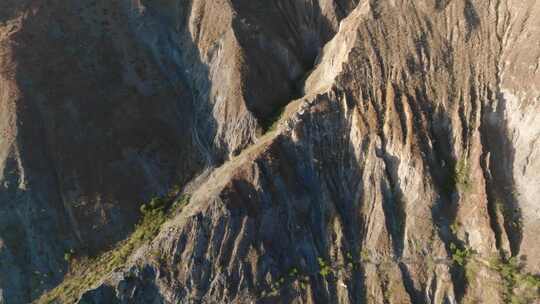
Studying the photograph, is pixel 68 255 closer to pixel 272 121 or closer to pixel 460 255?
pixel 272 121

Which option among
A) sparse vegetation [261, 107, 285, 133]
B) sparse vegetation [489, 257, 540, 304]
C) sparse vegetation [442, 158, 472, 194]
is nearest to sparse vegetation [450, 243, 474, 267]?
sparse vegetation [489, 257, 540, 304]

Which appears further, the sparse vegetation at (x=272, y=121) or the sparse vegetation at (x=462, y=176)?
the sparse vegetation at (x=272, y=121)

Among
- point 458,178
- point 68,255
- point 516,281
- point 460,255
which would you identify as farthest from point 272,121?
point 516,281

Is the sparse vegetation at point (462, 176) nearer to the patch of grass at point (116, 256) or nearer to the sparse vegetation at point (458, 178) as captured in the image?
the sparse vegetation at point (458, 178)

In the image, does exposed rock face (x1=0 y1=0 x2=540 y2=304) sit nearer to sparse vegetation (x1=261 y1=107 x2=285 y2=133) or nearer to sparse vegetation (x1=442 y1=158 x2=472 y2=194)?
sparse vegetation (x1=442 y1=158 x2=472 y2=194)

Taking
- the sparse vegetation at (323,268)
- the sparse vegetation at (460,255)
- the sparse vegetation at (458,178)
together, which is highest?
the sparse vegetation at (458,178)

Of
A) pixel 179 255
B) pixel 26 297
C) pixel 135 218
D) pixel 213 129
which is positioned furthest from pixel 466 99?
pixel 26 297

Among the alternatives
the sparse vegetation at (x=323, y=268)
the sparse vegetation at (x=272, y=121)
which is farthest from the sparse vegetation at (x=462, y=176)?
the sparse vegetation at (x=272, y=121)
